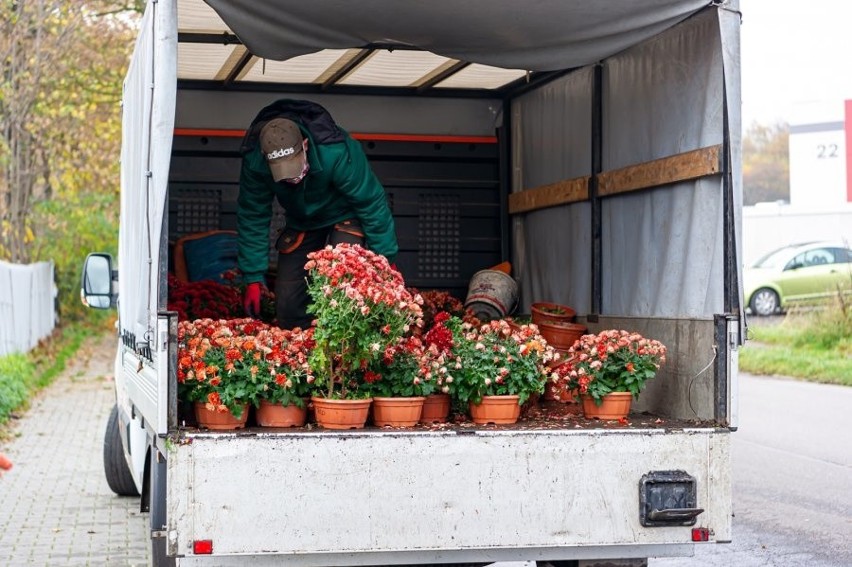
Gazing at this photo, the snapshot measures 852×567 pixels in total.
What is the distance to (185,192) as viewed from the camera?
30.8 ft

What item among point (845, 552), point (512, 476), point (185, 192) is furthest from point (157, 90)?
point (845, 552)

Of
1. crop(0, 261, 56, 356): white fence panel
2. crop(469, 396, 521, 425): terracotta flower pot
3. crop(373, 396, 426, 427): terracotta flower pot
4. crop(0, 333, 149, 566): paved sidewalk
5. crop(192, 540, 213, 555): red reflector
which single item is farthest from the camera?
crop(0, 261, 56, 356): white fence panel

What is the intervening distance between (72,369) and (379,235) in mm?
16503

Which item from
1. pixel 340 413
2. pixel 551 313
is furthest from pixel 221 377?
pixel 551 313

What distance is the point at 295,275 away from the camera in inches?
304

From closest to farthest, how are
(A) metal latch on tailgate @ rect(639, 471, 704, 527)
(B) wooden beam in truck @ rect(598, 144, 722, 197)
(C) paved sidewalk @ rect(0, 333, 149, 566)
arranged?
(A) metal latch on tailgate @ rect(639, 471, 704, 527) < (B) wooden beam in truck @ rect(598, 144, 722, 197) < (C) paved sidewalk @ rect(0, 333, 149, 566)

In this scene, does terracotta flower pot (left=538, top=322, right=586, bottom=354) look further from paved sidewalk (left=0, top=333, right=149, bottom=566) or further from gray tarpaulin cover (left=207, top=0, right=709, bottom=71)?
paved sidewalk (left=0, top=333, right=149, bottom=566)

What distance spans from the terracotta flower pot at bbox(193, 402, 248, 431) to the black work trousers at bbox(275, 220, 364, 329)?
2.19 meters

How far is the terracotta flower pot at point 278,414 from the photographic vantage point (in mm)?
5426

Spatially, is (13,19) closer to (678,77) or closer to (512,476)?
(678,77)

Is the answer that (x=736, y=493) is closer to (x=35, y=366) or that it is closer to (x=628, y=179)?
(x=628, y=179)

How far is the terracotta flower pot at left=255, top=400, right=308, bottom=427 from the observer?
5426 millimetres

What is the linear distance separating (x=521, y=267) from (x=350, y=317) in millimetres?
4394

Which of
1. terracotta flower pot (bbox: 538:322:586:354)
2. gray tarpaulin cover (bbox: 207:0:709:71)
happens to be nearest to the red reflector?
gray tarpaulin cover (bbox: 207:0:709:71)
